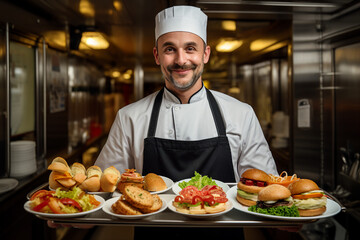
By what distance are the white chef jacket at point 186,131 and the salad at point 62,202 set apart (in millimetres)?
600

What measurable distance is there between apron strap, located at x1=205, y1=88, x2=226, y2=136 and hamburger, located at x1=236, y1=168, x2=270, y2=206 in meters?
0.42

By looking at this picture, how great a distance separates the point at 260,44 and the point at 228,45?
30 centimetres

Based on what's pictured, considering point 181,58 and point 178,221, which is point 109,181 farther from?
point 181,58

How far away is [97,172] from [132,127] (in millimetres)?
486

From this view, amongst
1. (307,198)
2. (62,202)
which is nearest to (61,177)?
(62,202)

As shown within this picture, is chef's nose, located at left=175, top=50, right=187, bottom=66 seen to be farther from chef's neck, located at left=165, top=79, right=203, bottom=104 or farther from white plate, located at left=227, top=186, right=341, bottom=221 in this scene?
white plate, located at left=227, top=186, right=341, bottom=221

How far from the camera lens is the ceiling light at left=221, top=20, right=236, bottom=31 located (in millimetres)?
2839

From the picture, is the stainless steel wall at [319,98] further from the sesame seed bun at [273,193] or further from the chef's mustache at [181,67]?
the sesame seed bun at [273,193]

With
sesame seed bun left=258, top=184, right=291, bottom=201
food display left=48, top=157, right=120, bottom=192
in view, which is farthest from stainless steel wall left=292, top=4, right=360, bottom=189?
food display left=48, top=157, right=120, bottom=192

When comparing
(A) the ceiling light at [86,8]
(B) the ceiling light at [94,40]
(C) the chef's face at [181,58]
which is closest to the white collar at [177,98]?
(C) the chef's face at [181,58]

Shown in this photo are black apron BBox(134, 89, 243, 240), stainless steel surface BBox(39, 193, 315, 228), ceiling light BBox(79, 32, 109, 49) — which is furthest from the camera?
ceiling light BBox(79, 32, 109, 49)

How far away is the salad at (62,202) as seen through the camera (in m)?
1.09

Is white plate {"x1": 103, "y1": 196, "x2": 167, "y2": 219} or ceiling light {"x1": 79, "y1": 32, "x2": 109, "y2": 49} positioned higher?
ceiling light {"x1": 79, "y1": 32, "x2": 109, "y2": 49}

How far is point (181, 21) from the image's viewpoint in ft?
5.52
